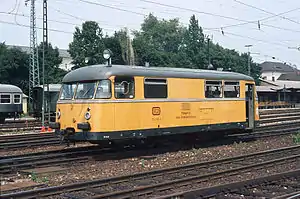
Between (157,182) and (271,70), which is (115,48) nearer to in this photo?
(157,182)

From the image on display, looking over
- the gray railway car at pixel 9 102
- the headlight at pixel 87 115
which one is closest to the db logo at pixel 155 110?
the headlight at pixel 87 115

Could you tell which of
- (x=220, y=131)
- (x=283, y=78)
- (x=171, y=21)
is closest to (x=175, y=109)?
(x=220, y=131)

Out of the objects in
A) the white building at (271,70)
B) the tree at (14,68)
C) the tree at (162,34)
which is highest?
the tree at (162,34)

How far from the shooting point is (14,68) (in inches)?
2341

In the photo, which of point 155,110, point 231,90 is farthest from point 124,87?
point 231,90

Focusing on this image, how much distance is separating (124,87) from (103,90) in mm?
718

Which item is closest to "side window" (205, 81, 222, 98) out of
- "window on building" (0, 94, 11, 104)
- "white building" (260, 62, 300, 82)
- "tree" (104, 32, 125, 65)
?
"window on building" (0, 94, 11, 104)

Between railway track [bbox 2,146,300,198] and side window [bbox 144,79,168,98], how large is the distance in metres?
3.42

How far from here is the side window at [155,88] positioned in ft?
48.3

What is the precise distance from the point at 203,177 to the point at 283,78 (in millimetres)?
106613

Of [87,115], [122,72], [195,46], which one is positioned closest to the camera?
[87,115]

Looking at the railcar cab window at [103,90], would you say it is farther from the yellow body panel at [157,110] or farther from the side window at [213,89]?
the side window at [213,89]

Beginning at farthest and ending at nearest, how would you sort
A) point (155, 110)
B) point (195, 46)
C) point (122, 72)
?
point (195, 46), point (155, 110), point (122, 72)

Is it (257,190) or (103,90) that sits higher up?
(103,90)
